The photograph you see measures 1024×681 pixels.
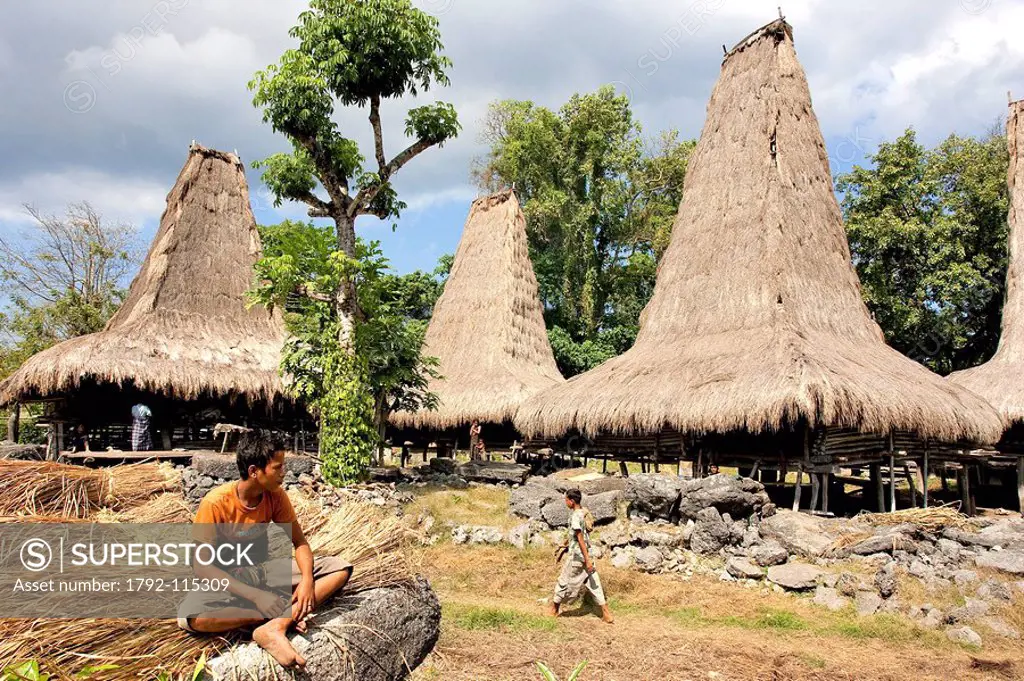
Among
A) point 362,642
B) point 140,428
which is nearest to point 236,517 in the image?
point 362,642

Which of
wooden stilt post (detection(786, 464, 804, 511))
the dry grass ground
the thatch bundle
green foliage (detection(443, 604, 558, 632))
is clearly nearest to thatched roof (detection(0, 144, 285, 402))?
the dry grass ground

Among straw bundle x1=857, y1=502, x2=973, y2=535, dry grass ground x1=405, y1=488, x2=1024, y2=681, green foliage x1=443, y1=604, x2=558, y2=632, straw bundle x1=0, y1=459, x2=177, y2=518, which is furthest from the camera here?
straw bundle x1=857, y1=502, x2=973, y2=535

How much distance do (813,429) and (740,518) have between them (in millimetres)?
2227

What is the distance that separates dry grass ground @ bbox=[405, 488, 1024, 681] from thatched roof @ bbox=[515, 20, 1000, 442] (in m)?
3.69

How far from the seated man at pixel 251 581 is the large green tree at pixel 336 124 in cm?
868

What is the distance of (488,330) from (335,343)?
8.78 metres

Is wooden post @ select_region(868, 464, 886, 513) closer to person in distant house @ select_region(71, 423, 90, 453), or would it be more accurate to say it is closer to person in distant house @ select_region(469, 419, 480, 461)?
person in distant house @ select_region(469, 419, 480, 461)

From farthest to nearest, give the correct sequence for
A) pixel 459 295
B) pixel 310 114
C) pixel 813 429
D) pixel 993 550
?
1. pixel 459 295
2. pixel 310 114
3. pixel 813 429
4. pixel 993 550

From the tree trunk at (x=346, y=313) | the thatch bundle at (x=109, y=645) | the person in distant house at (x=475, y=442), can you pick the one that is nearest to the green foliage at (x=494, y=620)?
the thatch bundle at (x=109, y=645)

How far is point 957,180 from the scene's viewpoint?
68.6ft

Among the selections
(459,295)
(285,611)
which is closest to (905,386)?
(285,611)

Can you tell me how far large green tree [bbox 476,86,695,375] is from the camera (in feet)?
88.3

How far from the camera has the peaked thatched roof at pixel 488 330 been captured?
19.2m

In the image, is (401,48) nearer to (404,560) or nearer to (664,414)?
(664,414)
